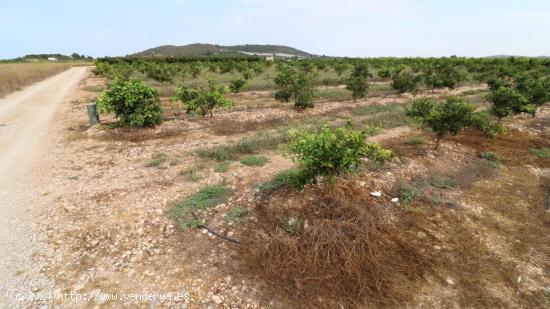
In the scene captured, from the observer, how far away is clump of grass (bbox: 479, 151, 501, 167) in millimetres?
6813

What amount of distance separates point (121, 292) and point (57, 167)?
501 cm

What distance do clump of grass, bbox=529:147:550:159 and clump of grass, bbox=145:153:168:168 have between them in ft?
30.2

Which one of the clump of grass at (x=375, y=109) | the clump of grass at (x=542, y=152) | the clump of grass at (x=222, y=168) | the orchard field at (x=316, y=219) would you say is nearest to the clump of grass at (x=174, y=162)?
the orchard field at (x=316, y=219)

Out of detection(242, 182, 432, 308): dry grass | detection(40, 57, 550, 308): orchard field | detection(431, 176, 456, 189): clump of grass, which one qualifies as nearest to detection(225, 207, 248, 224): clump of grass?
detection(40, 57, 550, 308): orchard field

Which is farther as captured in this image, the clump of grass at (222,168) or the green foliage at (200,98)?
the green foliage at (200,98)

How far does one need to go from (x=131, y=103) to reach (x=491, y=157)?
10179 mm

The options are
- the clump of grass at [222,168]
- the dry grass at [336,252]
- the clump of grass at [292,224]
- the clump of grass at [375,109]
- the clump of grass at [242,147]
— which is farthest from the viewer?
the clump of grass at [375,109]

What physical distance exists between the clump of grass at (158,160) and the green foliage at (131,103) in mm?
2786

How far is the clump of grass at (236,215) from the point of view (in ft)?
14.9

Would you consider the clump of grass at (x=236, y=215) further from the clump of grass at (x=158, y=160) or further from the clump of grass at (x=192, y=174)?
the clump of grass at (x=158, y=160)

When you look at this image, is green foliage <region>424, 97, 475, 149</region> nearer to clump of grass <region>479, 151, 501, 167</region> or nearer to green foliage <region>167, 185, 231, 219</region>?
clump of grass <region>479, 151, 501, 167</region>

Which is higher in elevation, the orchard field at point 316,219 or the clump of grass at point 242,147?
the clump of grass at point 242,147

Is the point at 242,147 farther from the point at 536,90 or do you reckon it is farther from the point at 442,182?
the point at 536,90

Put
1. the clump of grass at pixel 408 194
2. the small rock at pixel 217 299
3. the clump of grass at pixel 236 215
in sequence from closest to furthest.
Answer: the small rock at pixel 217 299, the clump of grass at pixel 236 215, the clump of grass at pixel 408 194
